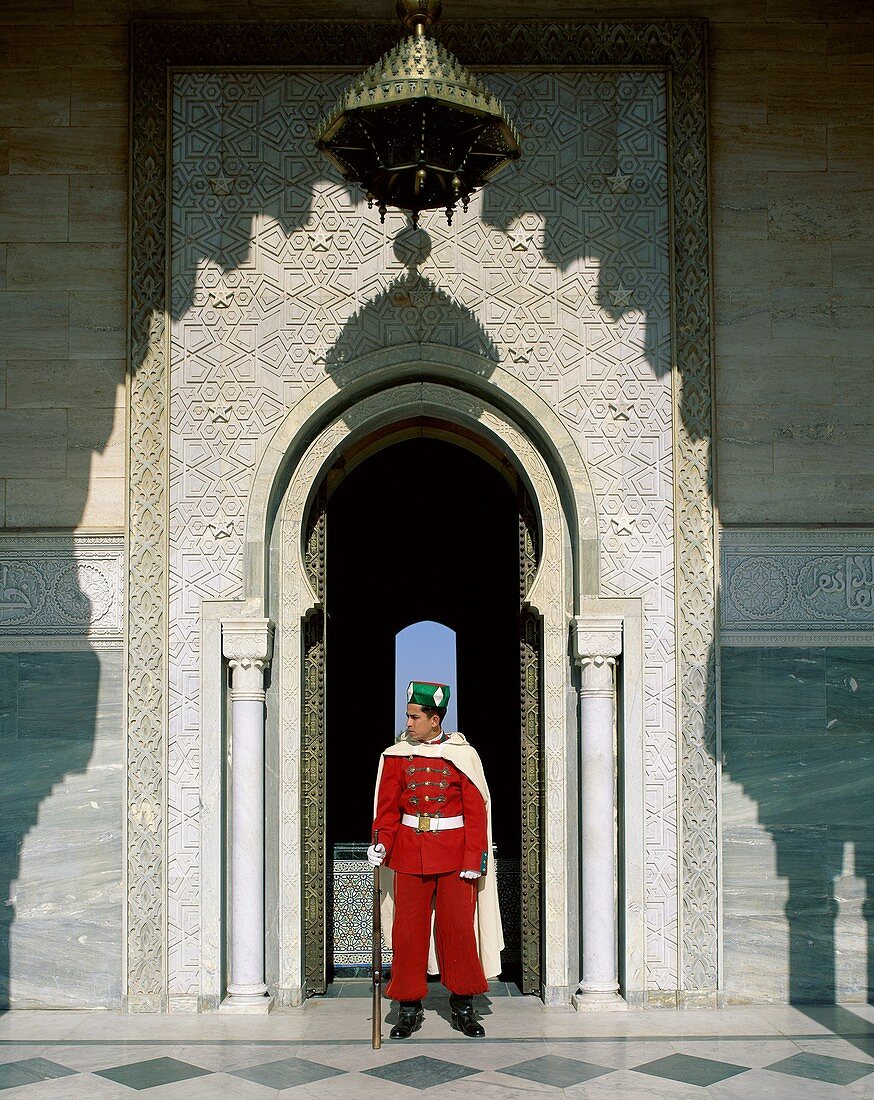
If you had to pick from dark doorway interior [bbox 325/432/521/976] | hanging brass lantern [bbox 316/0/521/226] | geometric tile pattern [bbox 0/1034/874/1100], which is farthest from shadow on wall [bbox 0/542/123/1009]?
dark doorway interior [bbox 325/432/521/976]

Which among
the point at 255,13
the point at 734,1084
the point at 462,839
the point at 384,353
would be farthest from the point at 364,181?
the point at 734,1084

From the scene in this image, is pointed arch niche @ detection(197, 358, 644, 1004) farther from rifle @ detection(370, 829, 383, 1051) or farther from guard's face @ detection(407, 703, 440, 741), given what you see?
rifle @ detection(370, 829, 383, 1051)

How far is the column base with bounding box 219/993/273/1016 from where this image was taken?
5.96 m

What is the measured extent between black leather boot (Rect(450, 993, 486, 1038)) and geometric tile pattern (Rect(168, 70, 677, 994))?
1699 millimetres

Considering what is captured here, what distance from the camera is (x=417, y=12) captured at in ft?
16.3

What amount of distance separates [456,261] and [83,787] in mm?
2894

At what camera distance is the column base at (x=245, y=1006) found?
5957 millimetres

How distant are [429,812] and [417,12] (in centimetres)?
309

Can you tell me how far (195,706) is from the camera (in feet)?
20.3

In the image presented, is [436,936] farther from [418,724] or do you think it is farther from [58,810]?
[58,810]

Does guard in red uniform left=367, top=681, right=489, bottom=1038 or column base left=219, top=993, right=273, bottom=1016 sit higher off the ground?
guard in red uniform left=367, top=681, right=489, bottom=1038

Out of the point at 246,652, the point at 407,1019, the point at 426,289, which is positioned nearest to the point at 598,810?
the point at 407,1019

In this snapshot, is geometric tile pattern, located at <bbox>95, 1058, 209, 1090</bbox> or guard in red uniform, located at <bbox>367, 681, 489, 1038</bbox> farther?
guard in red uniform, located at <bbox>367, 681, 489, 1038</bbox>

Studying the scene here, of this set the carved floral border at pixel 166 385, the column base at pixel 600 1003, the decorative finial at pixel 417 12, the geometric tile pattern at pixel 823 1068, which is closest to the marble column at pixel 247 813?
the carved floral border at pixel 166 385
